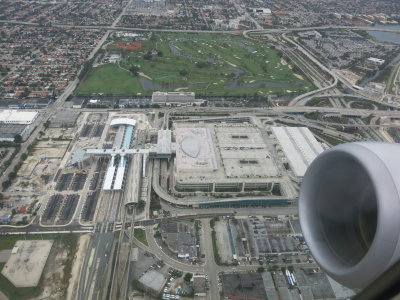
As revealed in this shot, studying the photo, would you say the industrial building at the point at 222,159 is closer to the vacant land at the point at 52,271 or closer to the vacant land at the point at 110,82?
the vacant land at the point at 52,271

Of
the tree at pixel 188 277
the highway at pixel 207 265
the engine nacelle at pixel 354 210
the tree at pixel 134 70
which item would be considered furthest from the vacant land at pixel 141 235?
the tree at pixel 134 70

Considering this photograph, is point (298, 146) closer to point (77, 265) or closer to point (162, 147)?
point (162, 147)

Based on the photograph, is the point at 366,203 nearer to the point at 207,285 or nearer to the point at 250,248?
the point at 207,285

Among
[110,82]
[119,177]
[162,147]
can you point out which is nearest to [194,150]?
[162,147]

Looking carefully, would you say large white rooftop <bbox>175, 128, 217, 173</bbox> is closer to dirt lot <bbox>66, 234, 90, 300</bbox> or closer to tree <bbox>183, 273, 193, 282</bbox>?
dirt lot <bbox>66, 234, 90, 300</bbox>

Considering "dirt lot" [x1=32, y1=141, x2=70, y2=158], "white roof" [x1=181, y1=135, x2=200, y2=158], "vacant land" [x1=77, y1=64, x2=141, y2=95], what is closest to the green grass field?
"vacant land" [x1=77, y1=64, x2=141, y2=95]

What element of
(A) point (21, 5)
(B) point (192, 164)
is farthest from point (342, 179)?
(A) point (21, 5)
